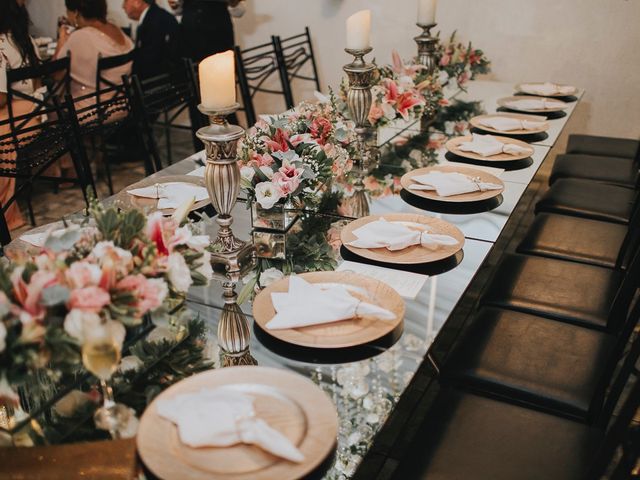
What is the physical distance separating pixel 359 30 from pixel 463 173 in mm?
547

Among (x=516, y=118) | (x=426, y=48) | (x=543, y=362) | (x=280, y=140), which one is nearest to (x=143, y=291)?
(x=280, y=140)

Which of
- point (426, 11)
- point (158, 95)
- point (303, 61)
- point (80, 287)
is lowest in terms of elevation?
point (303, 61)

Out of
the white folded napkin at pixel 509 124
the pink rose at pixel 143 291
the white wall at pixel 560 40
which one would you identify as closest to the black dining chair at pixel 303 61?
the white wall at pixel 560 40

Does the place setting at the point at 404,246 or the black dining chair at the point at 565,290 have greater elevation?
the place setting at the point at 404,246

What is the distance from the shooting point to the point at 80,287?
3.12 feet

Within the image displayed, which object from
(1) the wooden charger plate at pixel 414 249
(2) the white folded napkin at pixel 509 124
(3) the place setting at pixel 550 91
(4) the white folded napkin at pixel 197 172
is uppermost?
(1) the wooden charger plate at pixel 414 249

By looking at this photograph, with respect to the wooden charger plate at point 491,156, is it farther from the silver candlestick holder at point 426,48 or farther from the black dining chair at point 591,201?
the silver candlestick holder at point 426,48

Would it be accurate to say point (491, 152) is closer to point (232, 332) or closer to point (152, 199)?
point (152, 199)

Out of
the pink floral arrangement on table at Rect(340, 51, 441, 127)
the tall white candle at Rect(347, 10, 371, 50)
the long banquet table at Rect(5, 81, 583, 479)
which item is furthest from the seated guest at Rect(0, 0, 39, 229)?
the tall white candle at Rect(347, 10, 371, 50)

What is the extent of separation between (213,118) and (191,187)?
505 millimetres

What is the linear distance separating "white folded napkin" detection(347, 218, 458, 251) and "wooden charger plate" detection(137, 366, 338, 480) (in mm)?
545

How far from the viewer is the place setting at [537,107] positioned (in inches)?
112

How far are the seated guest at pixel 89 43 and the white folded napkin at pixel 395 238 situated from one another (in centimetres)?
291

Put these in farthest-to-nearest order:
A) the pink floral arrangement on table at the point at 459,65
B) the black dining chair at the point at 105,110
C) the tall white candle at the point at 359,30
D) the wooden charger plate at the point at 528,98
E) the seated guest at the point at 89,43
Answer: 1. the seated guest at the point at 89,43
2. the pink floral arrangement on table at the point at 459,65
3. the wooden charger plate at the point at 528,98
4. the black dining chair at the point at 105,110
5. the tall white candle at the point at 359,30
